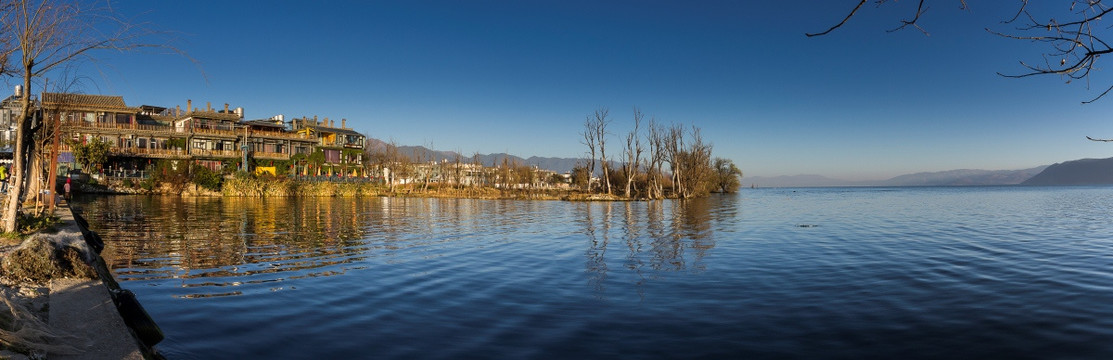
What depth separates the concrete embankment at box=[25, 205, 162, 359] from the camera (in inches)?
216

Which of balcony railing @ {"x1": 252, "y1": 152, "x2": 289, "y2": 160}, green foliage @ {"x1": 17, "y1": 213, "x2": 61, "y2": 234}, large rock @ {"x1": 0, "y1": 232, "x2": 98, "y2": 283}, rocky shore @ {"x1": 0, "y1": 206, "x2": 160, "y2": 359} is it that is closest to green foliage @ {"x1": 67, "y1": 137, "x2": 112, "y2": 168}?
balcony railing @ {"x1": 252, "y1": 152, "x2": 289, "y2": 160}

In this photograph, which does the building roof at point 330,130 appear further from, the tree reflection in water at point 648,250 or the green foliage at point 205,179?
the tree reflection in water at point 648,250

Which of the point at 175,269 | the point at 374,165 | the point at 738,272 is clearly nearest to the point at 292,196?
the point at 374,165

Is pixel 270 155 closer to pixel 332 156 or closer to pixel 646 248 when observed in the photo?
pixel 332 156

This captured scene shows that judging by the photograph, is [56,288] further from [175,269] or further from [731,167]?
[731,167]

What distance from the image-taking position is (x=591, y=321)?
356 inches

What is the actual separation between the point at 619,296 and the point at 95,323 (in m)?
7.91

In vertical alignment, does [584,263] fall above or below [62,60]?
below

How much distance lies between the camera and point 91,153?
61.4 metres

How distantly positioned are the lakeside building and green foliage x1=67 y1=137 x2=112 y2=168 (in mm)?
1058

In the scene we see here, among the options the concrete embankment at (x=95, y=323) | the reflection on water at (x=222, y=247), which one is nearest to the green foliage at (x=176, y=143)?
the reflection on water at (x=222, y=247)

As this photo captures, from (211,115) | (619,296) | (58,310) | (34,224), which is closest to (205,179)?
(211,115)

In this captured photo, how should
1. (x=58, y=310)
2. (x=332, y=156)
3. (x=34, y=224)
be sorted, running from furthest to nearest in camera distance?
(x=332, y=156) < (x=34, y=224) < (x=58, y=310)

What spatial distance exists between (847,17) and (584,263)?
12.8m
